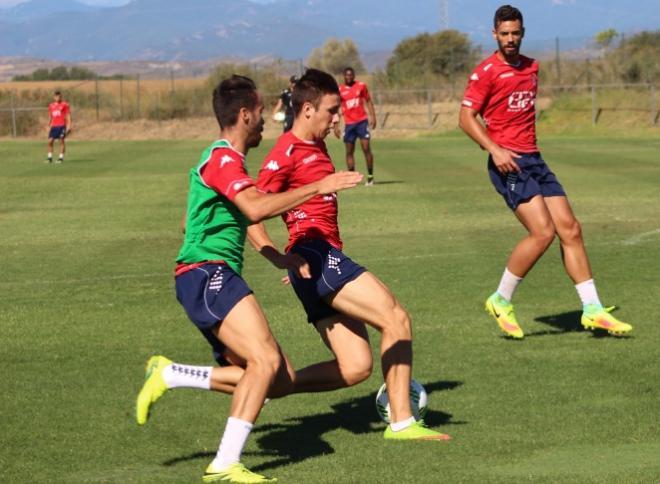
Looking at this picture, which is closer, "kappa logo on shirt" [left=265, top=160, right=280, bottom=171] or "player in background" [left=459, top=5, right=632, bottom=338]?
"kappa logo on shirt" [left=265, top=160, right=280, bottom=171]

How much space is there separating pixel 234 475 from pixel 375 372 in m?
2.97

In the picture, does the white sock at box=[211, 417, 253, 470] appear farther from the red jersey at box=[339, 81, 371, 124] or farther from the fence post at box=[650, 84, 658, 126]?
the fence post at box=[650, 84, 658, 126]

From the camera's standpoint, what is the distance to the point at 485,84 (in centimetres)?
1028

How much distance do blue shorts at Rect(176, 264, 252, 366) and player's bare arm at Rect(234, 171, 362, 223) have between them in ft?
1.38

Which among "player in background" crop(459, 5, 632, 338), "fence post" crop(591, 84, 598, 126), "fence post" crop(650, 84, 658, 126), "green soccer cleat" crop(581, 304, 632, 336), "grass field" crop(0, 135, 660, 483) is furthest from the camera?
"fence post" crop(591, 84, 598, 126)

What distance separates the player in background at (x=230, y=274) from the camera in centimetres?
646

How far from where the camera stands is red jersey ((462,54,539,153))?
10.3 m

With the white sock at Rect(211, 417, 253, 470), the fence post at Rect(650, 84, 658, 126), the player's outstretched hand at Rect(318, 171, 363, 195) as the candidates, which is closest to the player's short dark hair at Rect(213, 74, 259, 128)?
the player's outstretched hand at Rect(318, 171, 363, 195)

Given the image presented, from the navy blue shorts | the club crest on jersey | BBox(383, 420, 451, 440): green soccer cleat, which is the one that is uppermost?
the club crest on jersey

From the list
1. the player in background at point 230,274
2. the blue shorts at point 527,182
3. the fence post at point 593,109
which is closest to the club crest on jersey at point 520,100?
the blue shorts at point 527,182

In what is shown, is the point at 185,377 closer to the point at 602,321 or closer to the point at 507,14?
the point at 602,321

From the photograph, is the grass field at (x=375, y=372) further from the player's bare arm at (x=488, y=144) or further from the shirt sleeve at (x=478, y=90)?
the shirt sleeve at (x=478, y=90)

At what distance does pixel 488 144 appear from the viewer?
10.1 m

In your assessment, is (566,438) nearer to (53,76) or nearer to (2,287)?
(2,287)
